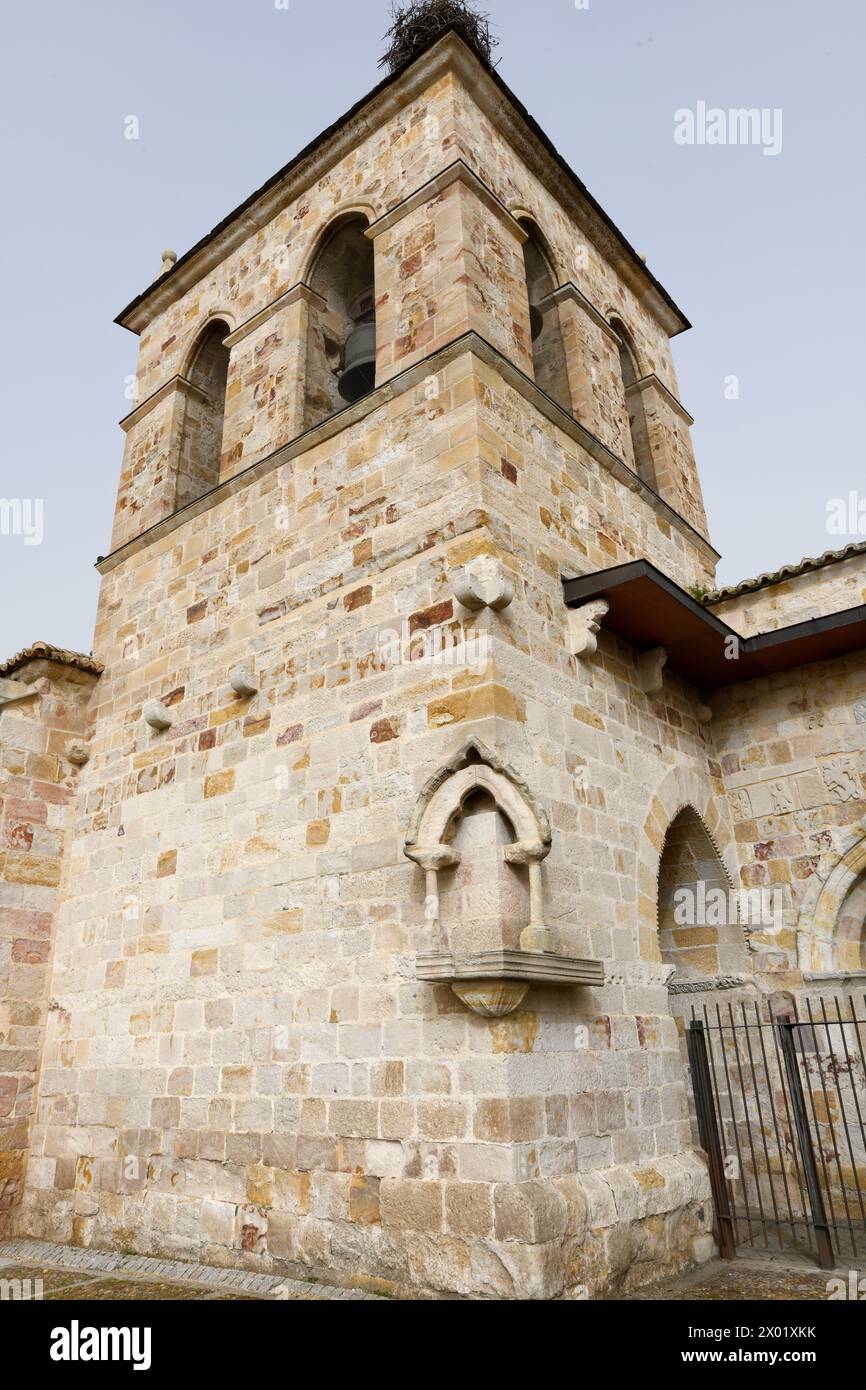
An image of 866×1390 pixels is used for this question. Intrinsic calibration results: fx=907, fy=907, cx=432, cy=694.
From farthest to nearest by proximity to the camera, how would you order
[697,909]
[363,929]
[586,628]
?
[697,909] < [586,628] < [363,929]

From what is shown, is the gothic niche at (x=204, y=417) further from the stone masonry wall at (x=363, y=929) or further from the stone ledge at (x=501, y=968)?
the stone ledge at (x=501, y=968)

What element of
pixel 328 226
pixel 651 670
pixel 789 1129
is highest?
pixel 328 226

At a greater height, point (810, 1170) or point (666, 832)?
point (666, 832)

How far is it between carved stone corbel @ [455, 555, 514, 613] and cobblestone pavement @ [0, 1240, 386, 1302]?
10.2ft

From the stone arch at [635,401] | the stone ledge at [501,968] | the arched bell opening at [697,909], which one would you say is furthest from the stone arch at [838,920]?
the stone arch at [635,401]

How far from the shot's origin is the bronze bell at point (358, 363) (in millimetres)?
6926

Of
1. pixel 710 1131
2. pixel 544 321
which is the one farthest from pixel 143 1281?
pixel 544 321

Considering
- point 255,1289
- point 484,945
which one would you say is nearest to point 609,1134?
point 484,945

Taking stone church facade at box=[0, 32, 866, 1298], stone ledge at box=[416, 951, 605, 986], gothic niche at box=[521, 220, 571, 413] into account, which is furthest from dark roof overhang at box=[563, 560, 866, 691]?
gothic niche at box=[521, 220, 571, 413]

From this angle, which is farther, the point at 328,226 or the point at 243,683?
the point at 328,226

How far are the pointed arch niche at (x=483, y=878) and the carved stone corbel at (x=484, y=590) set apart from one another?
29.5 inches

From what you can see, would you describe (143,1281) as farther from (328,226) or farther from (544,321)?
(328,226)

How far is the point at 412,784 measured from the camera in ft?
14.7

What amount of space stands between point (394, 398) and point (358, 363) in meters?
1.59
